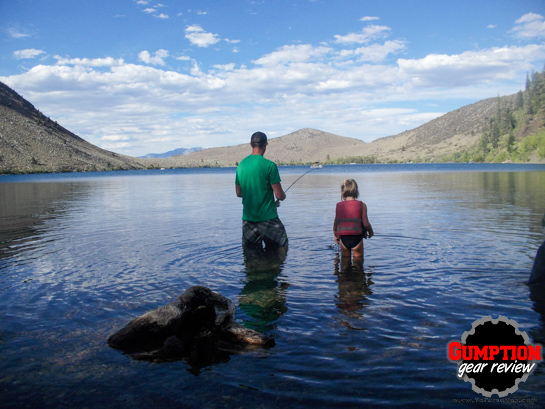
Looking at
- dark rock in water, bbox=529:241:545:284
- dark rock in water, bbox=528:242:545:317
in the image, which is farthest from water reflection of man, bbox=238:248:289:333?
dark rock in water, bbox=529:241:545:284

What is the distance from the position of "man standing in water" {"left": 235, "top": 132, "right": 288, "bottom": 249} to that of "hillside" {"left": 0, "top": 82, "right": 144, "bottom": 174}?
119373 mm

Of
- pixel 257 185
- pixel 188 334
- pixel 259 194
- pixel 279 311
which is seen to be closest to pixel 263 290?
pixel 279 311

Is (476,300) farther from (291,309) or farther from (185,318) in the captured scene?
(185,318)

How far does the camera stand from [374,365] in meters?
4.62

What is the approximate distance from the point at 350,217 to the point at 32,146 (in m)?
147

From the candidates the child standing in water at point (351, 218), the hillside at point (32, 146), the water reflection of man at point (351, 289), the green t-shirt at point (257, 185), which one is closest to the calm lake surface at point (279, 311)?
the water reflection of man at point (351, 289)

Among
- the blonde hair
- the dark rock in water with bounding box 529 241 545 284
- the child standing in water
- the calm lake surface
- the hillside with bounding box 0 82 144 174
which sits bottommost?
the calm lake surface

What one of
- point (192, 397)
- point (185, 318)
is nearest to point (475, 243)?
point (185, 318)

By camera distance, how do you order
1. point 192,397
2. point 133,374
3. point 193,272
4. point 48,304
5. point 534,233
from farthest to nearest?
point 534,233 < point 193,272 < point 48,304 < point 133,374 < point 192,397

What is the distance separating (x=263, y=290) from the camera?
24.7ft

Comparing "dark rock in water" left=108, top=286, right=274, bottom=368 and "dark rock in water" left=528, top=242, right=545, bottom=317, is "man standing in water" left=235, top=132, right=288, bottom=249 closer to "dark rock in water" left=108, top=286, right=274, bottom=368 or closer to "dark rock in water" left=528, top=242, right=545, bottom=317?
"dark rock in water" left=108, top=286, right=274, bottom=368

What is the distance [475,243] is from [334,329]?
24.6 feet

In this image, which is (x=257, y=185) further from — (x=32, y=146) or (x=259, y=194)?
(x=32, y=146)

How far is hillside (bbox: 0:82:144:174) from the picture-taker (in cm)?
11844
